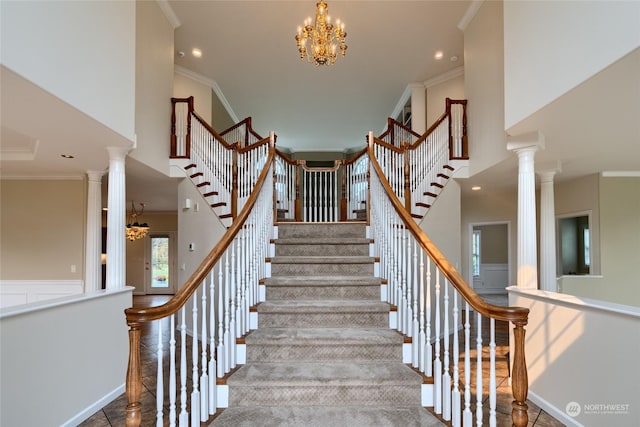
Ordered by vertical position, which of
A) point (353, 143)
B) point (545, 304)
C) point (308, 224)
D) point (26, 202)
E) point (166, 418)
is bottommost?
point (166, 418)

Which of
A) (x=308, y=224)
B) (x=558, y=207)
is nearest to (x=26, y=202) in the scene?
(x=308, y=224)

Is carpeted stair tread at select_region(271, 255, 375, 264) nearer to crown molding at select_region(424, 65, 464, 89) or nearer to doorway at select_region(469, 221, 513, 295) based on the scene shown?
crown molding at select_region(424, 65, 464, 89)

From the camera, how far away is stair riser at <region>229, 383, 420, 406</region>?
94.0 inches

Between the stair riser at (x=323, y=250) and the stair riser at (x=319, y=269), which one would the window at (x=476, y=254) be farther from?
the stair riser at (x=319, y=269)

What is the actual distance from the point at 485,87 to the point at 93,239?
5.48 metres

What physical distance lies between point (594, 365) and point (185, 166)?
5115 mm

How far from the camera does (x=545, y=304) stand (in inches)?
120

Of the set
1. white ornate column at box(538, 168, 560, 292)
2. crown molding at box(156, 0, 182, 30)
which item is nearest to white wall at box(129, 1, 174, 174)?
crown molding at box(156, 0, 182, 30)

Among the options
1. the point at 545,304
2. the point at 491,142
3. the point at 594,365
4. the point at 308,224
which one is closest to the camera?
the point at 594,365

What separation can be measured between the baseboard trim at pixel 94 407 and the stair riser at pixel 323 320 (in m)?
1.56

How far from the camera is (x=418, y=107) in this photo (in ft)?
23.4

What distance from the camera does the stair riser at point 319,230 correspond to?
4578 mm

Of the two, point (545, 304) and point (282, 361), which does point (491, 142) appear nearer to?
point (545, 304)

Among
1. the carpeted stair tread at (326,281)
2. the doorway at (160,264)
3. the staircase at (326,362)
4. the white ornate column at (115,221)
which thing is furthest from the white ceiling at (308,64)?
the doorway at (160,264)
